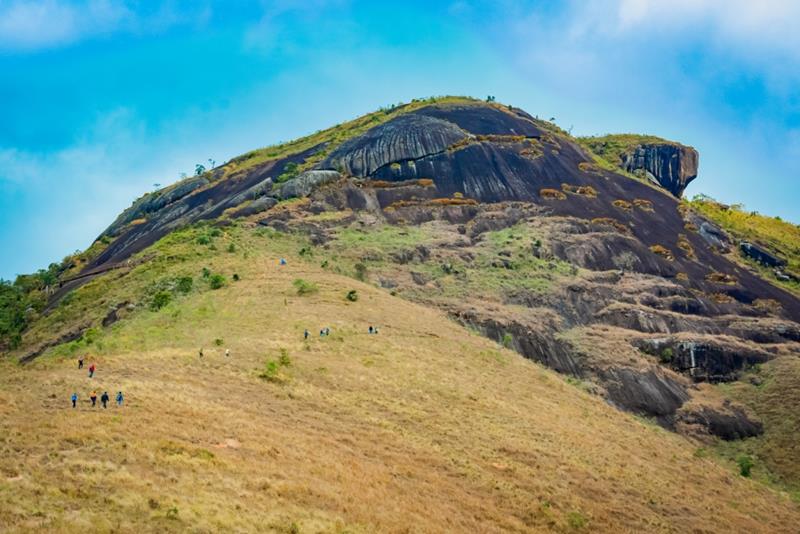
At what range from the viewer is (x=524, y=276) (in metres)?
65.7

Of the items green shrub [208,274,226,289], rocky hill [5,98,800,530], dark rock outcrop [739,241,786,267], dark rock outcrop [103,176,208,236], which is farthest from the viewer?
dark rock outcrop [103,176,208,236]

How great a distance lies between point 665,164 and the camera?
113875 millimetres

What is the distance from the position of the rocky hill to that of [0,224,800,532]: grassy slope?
2.40 metres

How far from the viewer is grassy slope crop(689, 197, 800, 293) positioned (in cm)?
8712

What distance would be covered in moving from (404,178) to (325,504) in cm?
6510

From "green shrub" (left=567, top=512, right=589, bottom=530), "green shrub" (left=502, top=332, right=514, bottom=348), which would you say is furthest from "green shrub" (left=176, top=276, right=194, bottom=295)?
"green shrub" (left=567, top=512, right=589, bottom=530)

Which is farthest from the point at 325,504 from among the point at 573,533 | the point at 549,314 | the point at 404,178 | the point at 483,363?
the point at 404,178

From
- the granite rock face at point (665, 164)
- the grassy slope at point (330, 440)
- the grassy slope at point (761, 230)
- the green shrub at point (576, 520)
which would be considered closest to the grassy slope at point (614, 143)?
the granite rock face at point (665, 164)

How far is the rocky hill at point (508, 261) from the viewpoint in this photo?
5244cm

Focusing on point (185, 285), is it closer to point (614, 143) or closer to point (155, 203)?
point (155, 203)

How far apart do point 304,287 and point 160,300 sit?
36.5ft

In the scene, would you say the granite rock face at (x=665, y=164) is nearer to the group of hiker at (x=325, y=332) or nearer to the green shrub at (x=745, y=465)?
the green shrub at (x=745, y=465)

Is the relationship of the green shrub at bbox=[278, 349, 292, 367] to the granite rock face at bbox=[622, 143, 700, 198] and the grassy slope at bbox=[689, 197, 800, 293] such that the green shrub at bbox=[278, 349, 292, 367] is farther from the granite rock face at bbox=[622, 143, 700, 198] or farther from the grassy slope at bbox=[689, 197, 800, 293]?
the granite rock face at bbox=[622, 143, 700, 198]

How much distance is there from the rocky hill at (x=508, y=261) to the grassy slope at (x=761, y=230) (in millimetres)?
893
